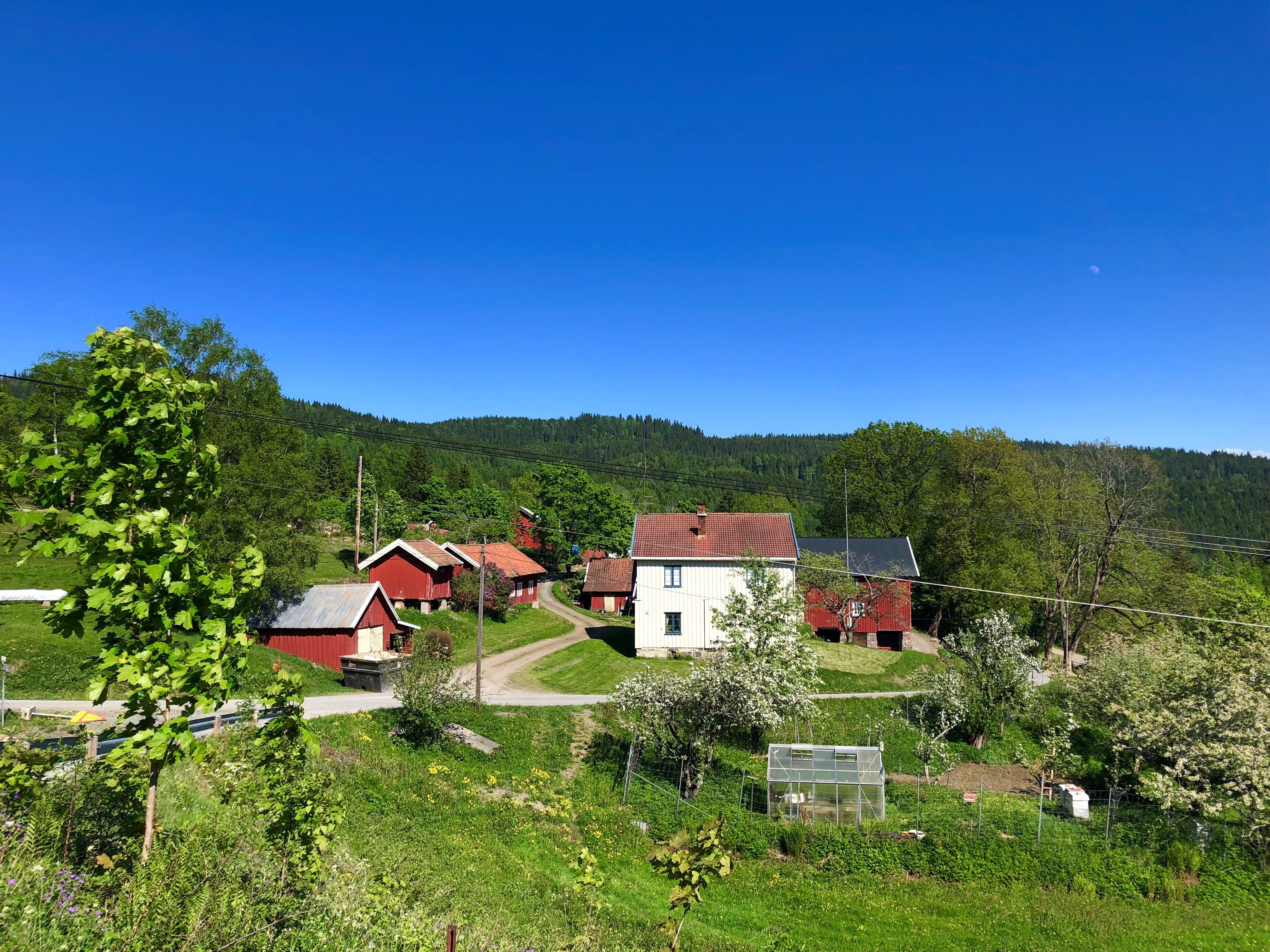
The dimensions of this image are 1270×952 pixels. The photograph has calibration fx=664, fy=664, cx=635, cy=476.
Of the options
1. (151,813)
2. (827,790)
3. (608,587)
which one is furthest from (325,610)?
(608,587)

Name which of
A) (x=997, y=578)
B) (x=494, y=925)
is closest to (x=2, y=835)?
(x=494, y=925)

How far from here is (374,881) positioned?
947cm

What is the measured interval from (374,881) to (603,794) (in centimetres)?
1294

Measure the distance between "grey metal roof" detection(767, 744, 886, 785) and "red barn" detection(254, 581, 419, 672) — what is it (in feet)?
69.2

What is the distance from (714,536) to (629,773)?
70.8 ft

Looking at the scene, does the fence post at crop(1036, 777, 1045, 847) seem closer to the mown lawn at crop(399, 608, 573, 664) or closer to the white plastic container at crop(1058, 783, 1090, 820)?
the white plastic container at crop(1058, 783, 1090, 820)

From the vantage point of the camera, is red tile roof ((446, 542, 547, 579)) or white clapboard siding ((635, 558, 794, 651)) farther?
red tile roof ((446, 542, 547, 579))

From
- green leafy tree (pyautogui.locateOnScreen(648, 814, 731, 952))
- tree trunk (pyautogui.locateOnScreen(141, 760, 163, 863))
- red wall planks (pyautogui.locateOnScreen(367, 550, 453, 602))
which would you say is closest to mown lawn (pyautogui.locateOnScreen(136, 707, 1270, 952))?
green leafy tree (pyautogui.locateOnScreen(648, 814, 731, 952))

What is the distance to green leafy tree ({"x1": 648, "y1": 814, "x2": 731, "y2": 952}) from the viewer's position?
836 cm

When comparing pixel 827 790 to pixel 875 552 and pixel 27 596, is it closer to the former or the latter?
pixel 875 552

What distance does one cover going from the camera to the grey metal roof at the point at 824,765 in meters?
20.5

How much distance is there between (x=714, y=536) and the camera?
41750mm

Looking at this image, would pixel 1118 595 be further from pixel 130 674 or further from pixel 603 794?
pixel 130 674

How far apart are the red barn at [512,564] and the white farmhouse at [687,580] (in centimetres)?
1424
